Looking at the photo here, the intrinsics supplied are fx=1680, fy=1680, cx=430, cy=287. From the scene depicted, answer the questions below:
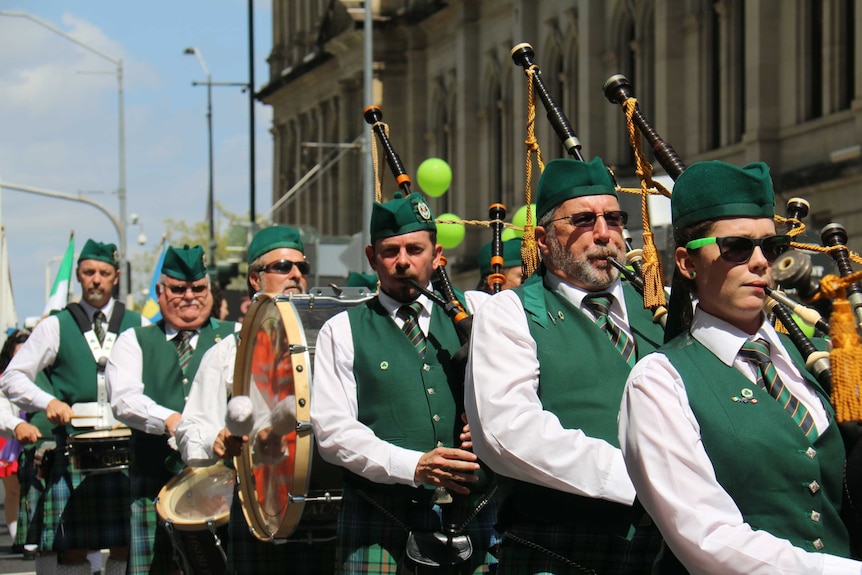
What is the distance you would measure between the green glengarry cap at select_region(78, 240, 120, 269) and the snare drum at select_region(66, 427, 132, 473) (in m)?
1.33

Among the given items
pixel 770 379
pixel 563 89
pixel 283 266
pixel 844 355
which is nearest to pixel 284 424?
pixel 283 266

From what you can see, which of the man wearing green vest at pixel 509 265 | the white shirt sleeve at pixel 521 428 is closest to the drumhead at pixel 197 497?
the man wearing green vest at pixel 509 265

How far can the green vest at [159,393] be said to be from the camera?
28.2 feet

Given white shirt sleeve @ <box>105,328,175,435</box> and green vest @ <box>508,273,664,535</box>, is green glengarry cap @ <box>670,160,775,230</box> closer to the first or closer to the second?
green vest @ <box>508,273,664,535</box>

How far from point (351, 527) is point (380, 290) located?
0.89 metres

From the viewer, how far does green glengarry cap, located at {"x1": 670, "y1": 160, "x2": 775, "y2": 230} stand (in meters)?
3.67

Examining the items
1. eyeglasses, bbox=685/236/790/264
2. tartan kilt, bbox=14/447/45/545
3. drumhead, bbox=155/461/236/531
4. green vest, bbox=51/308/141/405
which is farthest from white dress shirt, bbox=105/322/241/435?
eyeglasses, bbox=685/236/790/264

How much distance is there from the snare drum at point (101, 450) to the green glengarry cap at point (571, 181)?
4.38 meters

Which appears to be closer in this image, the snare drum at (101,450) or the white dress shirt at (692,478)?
the white dress shirt at (692,478)

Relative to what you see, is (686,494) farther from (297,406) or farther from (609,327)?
(297,406)

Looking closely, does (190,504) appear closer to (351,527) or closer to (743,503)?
(351,527)

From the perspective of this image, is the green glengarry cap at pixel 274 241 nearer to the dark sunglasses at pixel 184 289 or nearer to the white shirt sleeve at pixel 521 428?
the dark sunglasses at pixel 184 289

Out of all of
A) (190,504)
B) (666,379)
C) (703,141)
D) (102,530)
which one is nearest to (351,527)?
(190,504)

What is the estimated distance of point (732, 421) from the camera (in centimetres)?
350
